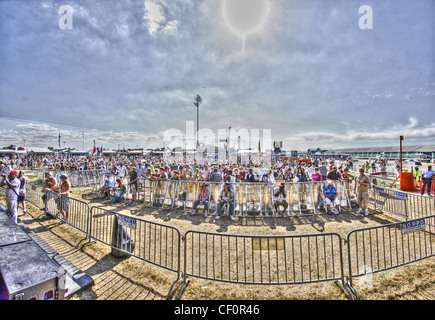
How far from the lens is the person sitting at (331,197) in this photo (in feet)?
25.6

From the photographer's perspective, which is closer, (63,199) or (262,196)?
(63,199)

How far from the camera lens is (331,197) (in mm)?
7840

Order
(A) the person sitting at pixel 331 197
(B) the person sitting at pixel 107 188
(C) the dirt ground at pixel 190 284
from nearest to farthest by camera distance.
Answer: (C) the dirt ground at pixel 190 284 → (A) the person sitting at pixel 331 197 → (B) the person sitting at pixel 107 188

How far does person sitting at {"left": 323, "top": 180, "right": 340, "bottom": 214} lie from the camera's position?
779cm

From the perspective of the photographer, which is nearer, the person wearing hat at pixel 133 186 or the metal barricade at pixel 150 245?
the metal barricade at pixel 150 245

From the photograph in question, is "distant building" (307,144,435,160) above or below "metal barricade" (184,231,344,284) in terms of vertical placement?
above

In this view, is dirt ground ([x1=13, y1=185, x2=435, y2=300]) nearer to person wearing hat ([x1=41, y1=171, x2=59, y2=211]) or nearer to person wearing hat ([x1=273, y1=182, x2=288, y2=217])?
person wearing hat ([x1=41, y1=171, x2=59, y2=211])

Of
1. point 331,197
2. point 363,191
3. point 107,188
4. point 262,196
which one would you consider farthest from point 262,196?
point 107,188

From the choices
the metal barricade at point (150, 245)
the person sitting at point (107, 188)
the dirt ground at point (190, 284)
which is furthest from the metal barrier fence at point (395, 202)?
the person sitting at point (107, 188)

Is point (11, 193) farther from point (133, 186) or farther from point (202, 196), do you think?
point (202, 196)

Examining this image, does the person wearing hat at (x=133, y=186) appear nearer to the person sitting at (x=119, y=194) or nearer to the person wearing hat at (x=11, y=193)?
the person sitting at (x=119, y=194)

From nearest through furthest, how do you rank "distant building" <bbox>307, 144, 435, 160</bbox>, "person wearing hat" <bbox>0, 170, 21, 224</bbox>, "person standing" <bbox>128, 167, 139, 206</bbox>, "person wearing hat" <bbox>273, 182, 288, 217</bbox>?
"person wearing hat" <bbox>0, 170, 21, 224</bbox> < "person wearing hat" <bbox>273, 182, 288, 217</bbox> < "person standing" <bbox>128, 167, 139, 206</bbox> < "distant building" <bbox>307, 144, 435, 160</bbox>

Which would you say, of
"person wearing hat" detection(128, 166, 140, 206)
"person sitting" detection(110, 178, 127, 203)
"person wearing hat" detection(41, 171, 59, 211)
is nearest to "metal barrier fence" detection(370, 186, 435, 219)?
"person wearing hat" detection(128, 166, 140, 206)

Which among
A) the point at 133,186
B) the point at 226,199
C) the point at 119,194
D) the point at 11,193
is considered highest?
the point at 11,193
